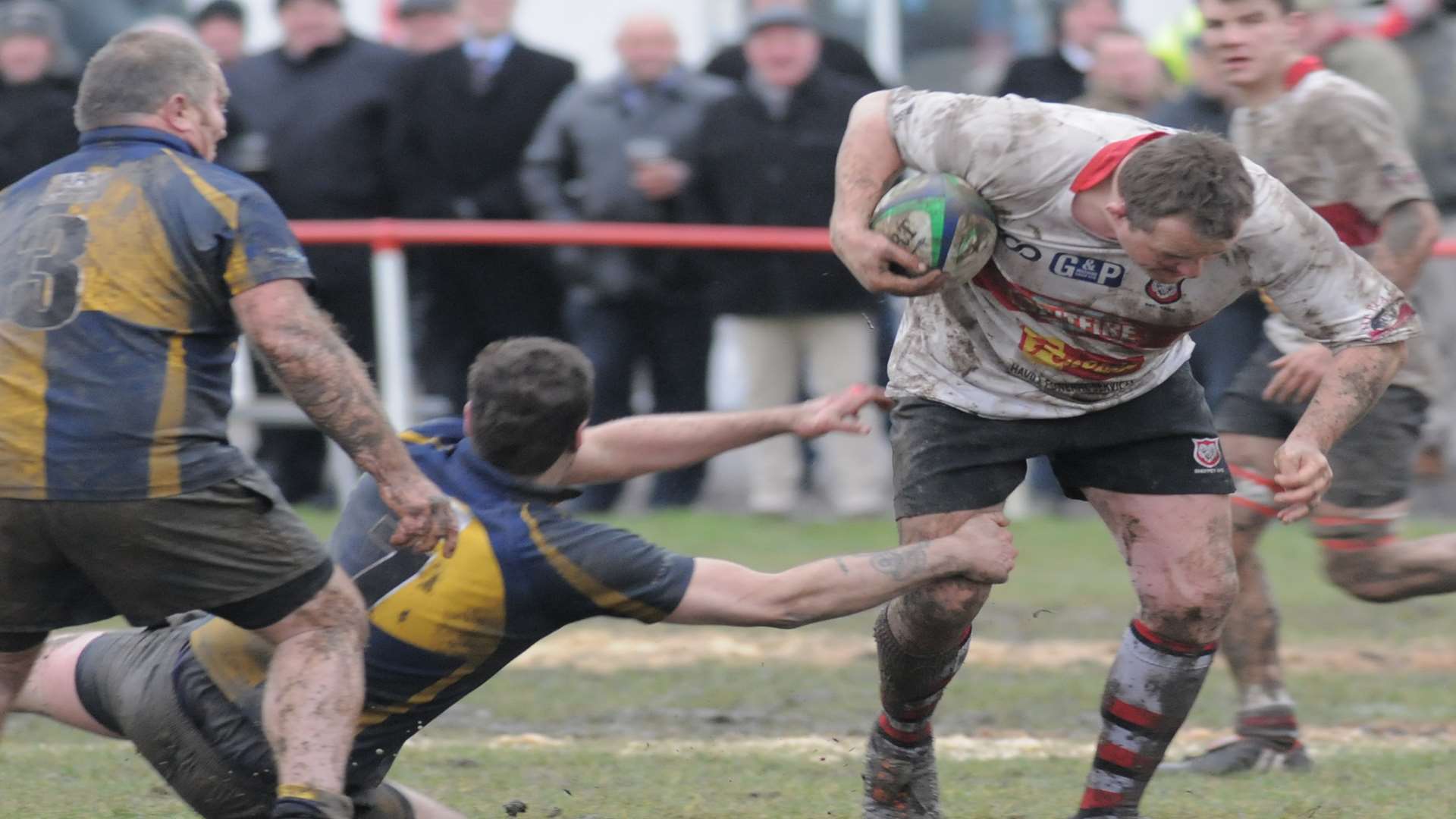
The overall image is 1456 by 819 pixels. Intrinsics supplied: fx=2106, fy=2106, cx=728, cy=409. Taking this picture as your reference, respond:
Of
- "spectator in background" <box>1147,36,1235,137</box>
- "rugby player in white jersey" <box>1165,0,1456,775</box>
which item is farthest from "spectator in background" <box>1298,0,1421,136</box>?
"rugby player in white jersey" <box>1165,0,1456,775</box>

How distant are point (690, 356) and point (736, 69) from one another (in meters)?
1.53

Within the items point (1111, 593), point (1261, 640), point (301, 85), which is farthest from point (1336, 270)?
point (301, 85)

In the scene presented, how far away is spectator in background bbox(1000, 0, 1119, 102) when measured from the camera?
9.98m

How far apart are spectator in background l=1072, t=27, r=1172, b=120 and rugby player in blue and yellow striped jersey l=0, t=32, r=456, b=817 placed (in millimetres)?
5542

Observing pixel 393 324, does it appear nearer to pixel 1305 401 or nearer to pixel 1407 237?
pixel 1305 401

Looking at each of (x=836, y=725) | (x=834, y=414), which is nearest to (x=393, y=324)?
(x=836, y=725)

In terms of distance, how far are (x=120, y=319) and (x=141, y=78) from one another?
0.57m

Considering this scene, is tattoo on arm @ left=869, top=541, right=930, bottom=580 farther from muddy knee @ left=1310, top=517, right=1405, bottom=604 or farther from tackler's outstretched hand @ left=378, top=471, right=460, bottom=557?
muddy knee @ left=1310, top=517, right=1405, bottom=604

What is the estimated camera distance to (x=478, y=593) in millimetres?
4477

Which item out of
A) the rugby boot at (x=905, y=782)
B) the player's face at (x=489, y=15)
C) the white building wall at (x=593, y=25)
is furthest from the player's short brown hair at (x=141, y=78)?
the white building wall at (x=593, y=25)

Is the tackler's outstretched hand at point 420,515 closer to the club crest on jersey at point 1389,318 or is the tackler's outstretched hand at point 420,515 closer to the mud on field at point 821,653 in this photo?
the club crest on jersey at point 1389,318

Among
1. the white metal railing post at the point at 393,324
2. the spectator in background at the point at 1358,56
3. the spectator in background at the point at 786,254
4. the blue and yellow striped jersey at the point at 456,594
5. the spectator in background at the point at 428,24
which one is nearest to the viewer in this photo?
the blue and yellow striped jersey at the point at 456,594

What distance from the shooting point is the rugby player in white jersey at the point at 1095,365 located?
4703 millimetres

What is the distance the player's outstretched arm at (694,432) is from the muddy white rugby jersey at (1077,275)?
0.32m
